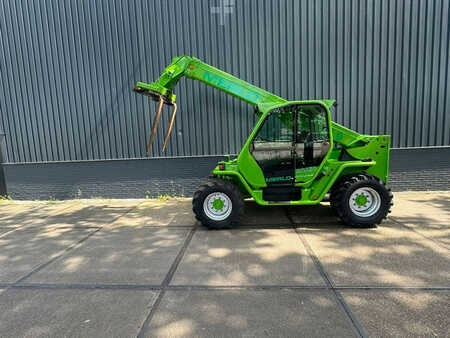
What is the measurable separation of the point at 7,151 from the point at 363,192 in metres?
9.23

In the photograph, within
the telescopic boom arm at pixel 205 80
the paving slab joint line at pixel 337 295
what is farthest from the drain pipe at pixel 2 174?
the paving slab joint line at pixel 337 295

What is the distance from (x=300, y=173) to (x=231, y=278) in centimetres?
234

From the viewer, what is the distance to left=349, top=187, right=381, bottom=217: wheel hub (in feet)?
14.2

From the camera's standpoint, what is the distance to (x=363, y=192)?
14.3 ft

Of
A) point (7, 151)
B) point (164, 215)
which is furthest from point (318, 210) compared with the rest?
point (7, 151)

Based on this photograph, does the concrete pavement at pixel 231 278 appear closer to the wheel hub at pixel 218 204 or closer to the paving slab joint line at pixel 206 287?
the paving slab joint line at pixel 206 287

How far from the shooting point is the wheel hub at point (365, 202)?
433cm

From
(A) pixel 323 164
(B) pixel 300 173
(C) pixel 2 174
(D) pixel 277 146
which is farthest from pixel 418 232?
(C) pixel 2 174

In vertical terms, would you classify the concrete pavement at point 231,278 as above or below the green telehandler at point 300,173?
below

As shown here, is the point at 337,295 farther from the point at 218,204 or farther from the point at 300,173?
the point at 218,204

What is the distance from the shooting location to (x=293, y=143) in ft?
14.5

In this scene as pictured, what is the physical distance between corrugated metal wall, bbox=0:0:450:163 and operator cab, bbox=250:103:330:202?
2383 mm

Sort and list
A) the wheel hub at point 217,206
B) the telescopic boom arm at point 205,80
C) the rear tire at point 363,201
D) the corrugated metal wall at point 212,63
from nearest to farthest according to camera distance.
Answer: the rear tire at point 363,201
the wheel hub at point 217,206
the telescopic boom arm at point 205,80
the corrugated metal wall at point 212,63

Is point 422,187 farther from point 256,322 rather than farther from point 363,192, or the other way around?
point 256,322
